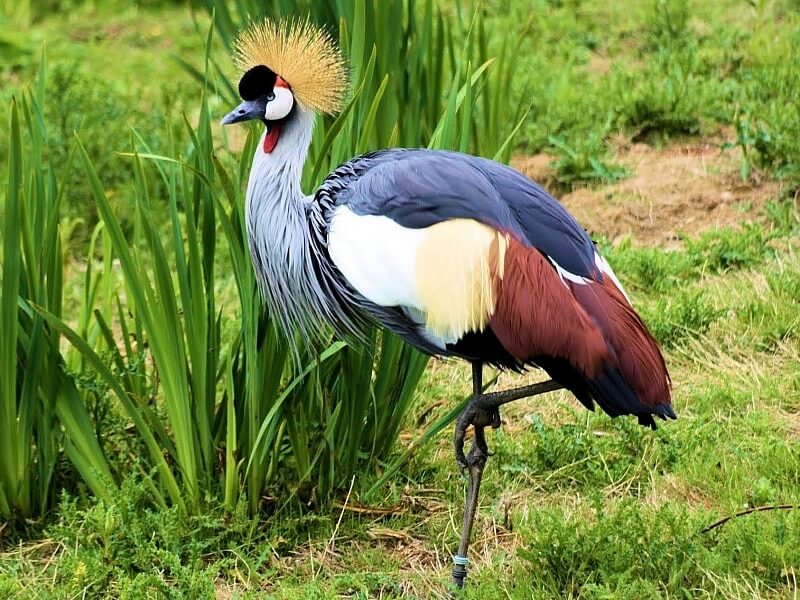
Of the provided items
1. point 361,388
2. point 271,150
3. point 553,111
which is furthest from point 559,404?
point 553,111

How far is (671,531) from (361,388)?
76cm

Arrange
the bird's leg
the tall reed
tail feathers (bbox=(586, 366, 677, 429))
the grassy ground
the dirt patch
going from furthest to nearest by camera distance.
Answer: the dirt patch → the tall reed → the grassy ground → the bird's leg → tail feathers (bbox=(586, 366, 677, 429))

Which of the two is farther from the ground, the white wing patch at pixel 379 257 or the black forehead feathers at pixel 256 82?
the black forehead feathers at pixel 256 82

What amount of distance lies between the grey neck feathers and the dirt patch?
1.74 metres

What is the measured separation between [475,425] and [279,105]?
30.5 inches

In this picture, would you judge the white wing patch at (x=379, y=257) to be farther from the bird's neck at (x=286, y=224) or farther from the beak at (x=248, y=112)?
the beak at (x=248, y=112)

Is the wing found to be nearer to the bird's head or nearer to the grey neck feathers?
the grey neck feathers

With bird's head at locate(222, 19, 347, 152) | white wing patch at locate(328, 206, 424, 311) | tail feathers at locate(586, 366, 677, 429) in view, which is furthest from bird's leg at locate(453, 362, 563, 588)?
bird's head at locate(222, 19, 347, 152)

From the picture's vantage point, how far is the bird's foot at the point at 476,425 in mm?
2254

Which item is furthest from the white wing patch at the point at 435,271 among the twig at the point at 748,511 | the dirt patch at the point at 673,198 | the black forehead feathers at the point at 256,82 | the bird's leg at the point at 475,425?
the dirt patch at the point at 673,198

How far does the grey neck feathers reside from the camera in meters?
2.38

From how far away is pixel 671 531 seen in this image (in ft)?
7.79

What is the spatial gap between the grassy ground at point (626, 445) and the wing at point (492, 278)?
40 centimetres

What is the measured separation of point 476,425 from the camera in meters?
2.30
